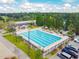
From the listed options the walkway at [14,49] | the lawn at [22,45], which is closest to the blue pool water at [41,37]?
the lawn at [22,45]

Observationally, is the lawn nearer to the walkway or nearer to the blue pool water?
the walkway

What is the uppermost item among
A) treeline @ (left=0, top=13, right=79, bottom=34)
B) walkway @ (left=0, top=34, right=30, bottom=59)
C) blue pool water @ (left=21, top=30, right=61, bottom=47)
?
treeline @ (left=0, top=13, right=79, bottom=34)

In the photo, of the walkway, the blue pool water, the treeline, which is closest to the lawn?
the walkway

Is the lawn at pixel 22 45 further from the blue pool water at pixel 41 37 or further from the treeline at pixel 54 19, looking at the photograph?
the treeline at pixel 54 19

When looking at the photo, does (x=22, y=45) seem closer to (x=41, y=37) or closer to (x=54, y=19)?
(x=41, y=37)

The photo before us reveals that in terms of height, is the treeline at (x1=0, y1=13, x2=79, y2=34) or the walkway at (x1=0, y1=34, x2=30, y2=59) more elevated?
the treeline at (x1=0, y1=13, x2=79, y2=34)

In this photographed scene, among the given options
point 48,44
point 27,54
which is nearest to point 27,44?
point 27,54

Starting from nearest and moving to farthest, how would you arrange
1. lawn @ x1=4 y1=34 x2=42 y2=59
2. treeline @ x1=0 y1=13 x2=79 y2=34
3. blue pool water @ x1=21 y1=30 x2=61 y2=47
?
1. lawn @ x1=4 y1=34 x2=42 y2=59
2. blue pool water @ x1=21 y1=30 x2=61 y2=47
3. treeline @ x1=0 y1=13 x2=79 y2=34

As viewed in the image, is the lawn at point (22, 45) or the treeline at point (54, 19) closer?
the lawn at point (22, 45)
